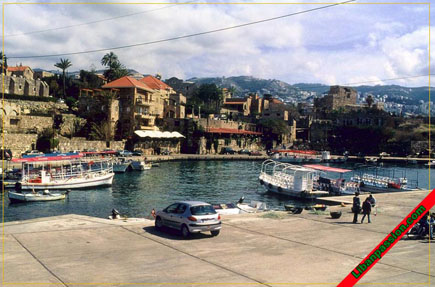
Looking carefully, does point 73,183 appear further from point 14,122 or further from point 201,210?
point 201,210

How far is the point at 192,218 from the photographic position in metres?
17.0

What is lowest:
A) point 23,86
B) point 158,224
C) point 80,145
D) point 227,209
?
point 227,209

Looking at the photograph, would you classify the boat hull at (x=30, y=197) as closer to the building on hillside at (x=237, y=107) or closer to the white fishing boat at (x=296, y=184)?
the white fishing boat at (x=296, y=184)

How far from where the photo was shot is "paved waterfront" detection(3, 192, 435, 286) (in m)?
12.1

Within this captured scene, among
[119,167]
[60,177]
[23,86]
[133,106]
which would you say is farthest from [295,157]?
[60,177]

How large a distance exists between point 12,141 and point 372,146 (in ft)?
325

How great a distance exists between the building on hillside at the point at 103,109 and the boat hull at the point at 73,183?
115ft

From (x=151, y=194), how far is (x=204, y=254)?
101ft

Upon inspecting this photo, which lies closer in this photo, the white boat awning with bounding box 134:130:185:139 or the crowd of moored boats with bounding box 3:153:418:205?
the crowd of moored boats with bounding box 3:153:418:205

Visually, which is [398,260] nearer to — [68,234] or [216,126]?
[68,234]

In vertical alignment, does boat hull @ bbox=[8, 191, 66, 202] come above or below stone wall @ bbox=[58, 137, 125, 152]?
below

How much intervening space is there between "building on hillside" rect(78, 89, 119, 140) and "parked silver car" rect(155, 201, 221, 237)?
2720 inches

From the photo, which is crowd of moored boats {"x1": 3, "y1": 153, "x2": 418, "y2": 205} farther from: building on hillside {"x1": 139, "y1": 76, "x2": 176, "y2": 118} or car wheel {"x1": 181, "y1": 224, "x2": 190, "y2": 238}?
building on hillside {"x1": 139, "y1": 76, "x2": 176, "y2": 118}

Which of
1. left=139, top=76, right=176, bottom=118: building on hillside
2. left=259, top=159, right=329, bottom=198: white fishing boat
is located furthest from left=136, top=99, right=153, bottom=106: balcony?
left=259, top=159, right=329, bottom=198: white fishing boat
